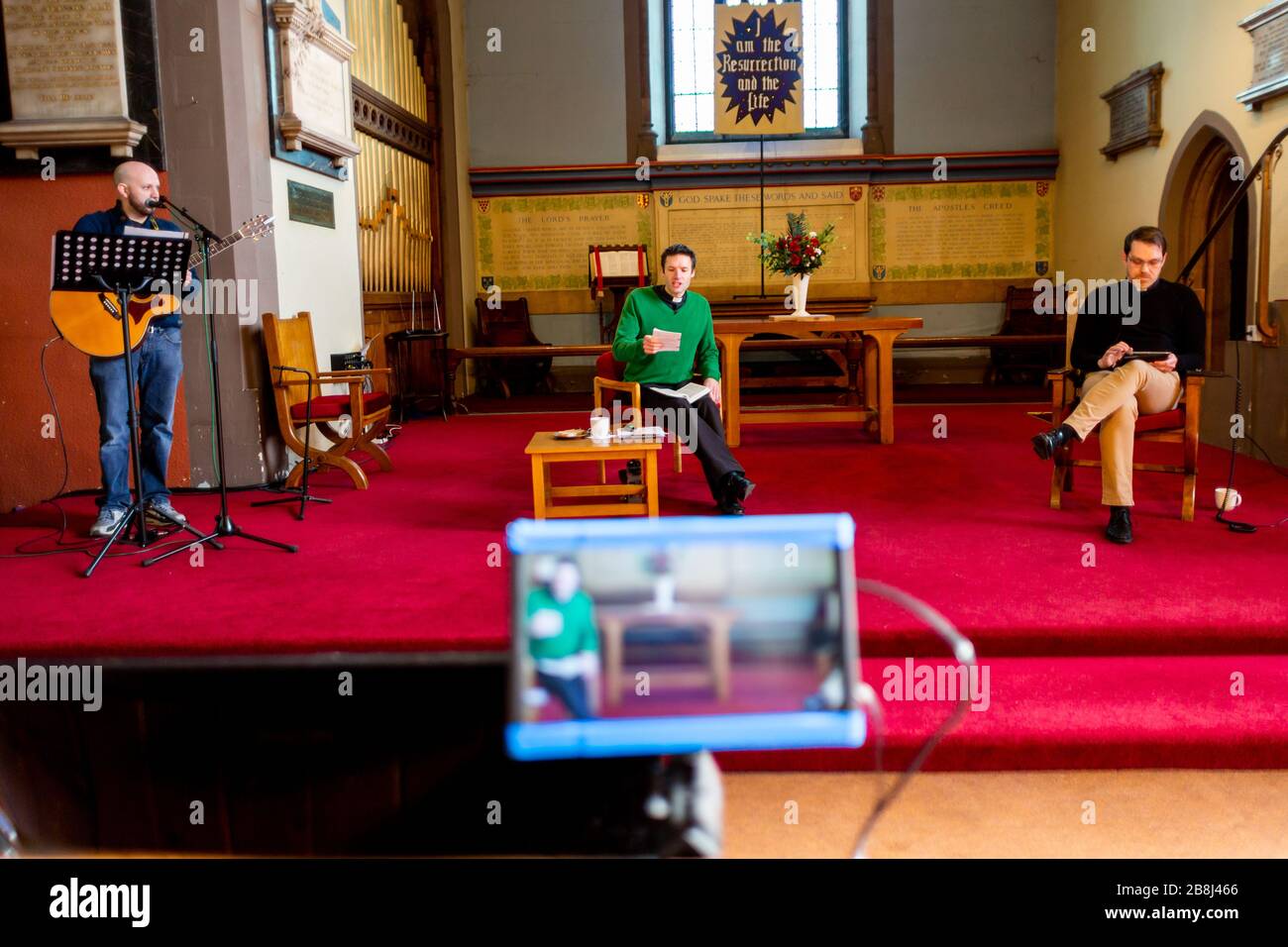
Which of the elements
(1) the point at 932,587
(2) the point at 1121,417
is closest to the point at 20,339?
(1) the point at 932,587

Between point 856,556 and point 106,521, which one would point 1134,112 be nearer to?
point 856,556

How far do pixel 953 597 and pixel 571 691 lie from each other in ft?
8.84

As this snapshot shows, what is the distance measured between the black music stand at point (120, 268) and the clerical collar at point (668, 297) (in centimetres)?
214

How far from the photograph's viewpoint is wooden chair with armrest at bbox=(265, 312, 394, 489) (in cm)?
580

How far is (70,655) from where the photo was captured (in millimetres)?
Answer: 3291

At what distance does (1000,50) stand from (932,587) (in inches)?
338

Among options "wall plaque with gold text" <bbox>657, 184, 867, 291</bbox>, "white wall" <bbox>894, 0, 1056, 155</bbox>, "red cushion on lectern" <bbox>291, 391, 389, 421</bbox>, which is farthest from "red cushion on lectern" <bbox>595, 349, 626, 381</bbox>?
"white wall" <bbox>894, 0, 1056, 155</bbox>

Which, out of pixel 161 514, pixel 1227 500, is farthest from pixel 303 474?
pixel 1227 500

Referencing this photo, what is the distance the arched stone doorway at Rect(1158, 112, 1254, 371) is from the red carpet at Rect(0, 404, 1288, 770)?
1.77 metres

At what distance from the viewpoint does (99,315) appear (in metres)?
4.46

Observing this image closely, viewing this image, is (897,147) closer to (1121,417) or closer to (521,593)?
(1121,417)

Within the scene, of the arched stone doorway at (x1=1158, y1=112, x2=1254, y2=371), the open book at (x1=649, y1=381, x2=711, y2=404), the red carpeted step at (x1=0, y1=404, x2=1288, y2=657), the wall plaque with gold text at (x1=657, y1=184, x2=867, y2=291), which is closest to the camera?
the red carpeted step at (x1=0, y1=404, x2=1288, y2=657)

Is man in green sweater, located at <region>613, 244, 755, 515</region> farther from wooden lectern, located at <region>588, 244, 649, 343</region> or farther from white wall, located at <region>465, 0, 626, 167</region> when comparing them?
white wall, located at <region>465, 0, 626, 167</region>

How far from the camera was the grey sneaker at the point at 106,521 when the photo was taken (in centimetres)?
475
